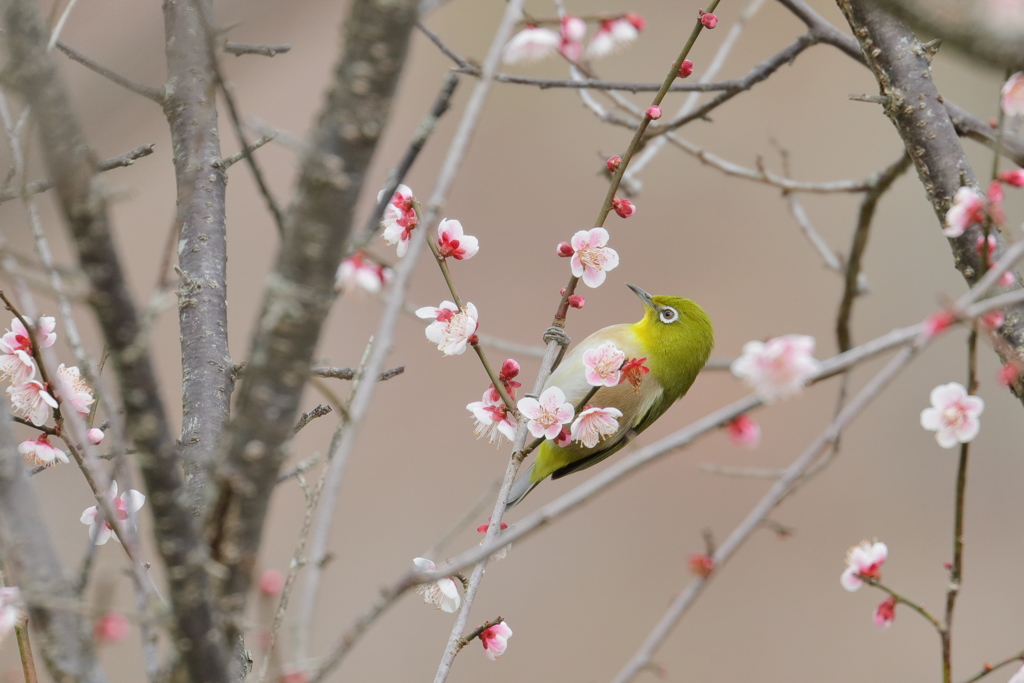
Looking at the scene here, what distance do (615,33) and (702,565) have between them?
2.86 feet

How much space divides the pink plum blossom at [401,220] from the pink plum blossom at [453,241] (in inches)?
1.9

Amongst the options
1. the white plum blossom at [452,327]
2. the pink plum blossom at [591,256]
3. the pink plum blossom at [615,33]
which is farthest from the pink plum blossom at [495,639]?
the pink plum blossom at [615,33]

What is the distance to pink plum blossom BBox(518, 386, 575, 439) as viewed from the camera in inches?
45.2

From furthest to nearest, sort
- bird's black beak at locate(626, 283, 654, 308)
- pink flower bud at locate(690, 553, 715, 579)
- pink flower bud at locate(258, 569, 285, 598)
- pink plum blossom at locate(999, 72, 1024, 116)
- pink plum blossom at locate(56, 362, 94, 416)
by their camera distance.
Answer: bird's black beak at locate(626, 283, 654, 308) < pink plum blossom at locate(56, 362, 94, 416) < pink plum blossom at locate(999, 72, 1024, 116) < pink flower bud at locate(258, 569, 285, 598) < pink flower bud at locate(690, 553, 715, 579)

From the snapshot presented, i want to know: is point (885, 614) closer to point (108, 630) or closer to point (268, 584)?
point (268, 584)

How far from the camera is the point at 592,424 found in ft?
4.12

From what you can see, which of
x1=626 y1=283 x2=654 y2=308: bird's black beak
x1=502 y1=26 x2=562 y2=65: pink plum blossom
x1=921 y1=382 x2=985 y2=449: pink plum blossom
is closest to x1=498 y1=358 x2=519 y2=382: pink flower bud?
x1=502 y1=26 x2=562 y2=65: pink plum blossom

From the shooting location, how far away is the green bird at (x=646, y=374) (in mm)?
1879

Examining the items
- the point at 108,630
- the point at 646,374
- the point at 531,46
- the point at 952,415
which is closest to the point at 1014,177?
the point at 952,415

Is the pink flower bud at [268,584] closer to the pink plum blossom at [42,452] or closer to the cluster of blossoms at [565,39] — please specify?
the pink plum blossom at [42,452]

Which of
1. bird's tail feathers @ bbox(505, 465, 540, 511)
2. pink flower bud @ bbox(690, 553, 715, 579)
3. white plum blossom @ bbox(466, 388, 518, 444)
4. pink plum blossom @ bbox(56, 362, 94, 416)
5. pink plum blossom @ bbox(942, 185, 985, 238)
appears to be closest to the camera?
pink flower bud @ bbox(690, 553, 715, 579)

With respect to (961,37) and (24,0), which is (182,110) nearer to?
(24,0)

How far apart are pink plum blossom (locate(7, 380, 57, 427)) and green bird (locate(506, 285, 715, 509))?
1.09 metres

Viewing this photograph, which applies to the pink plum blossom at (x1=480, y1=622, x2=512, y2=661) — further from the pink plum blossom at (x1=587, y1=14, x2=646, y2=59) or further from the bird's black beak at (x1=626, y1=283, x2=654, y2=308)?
the bird's black beak at (x1=626, y1=283, x2=654, y2=308)
